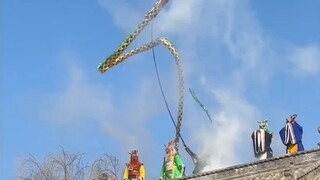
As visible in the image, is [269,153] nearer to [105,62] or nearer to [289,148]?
[289,148]

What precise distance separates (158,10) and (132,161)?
8934mm

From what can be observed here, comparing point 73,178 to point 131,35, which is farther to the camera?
point 73,178

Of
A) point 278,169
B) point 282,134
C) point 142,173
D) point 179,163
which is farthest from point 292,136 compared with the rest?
point 142,173

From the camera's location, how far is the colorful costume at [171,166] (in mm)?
25500

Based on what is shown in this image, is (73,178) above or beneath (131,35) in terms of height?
beneath

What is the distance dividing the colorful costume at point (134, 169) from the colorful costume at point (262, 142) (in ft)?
17.0

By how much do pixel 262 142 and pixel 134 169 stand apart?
574cm

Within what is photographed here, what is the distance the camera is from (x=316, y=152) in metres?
21.5

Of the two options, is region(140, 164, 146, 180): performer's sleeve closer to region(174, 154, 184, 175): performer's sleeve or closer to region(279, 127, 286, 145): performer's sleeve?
region(174, 154, 184, 175): performer's sleeve

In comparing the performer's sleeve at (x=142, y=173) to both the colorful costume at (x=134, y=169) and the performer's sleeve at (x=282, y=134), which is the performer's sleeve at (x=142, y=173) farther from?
the performer's sleeve at (x=282, y=134)

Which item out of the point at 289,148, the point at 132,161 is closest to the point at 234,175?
the point at 289,148

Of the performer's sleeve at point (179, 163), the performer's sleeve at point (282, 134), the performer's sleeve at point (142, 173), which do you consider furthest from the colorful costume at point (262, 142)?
the performer's sleeve at point (142, 173)

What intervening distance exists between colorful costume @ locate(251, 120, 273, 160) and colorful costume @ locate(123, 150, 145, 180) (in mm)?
5170

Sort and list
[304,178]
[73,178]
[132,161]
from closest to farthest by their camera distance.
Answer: [304,178] → [132,161] → [73,178]
